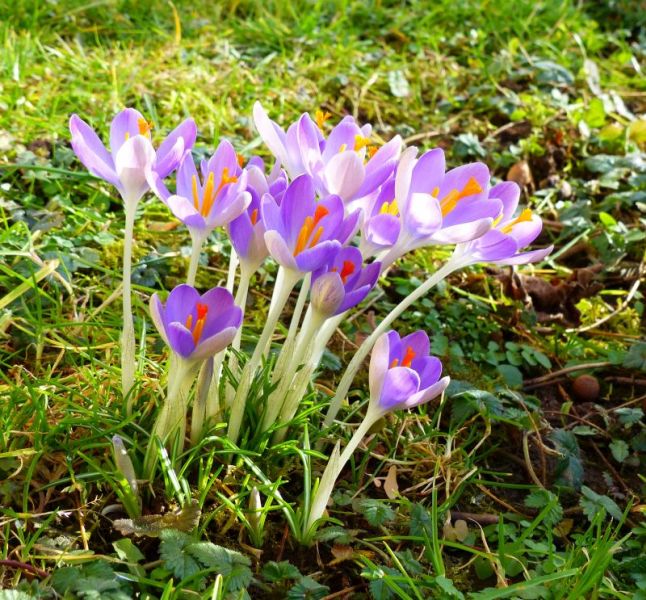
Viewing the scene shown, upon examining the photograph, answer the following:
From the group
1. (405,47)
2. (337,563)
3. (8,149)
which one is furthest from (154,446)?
(405,47)

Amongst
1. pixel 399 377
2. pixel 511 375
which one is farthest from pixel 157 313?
pixel 511 375

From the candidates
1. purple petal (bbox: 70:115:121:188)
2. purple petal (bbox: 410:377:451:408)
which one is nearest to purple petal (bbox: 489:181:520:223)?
purple petal (bbox: 410:377:451:408)

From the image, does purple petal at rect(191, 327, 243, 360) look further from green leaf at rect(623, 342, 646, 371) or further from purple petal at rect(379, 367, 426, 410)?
green leaf at rect(623, 342, 646, 371)

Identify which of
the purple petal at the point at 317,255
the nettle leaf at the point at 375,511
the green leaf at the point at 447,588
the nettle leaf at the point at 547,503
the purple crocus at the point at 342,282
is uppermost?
the purple petal at the point at 317,255

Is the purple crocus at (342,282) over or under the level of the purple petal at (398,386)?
over

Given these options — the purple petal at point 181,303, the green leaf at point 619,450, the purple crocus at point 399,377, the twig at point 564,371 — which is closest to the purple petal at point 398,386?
the purple crocus at point 399,377

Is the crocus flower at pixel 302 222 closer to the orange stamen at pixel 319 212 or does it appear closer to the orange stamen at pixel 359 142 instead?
the orange stamen at pixel 319 212

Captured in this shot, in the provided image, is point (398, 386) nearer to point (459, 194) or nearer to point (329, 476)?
point (329, 476)
